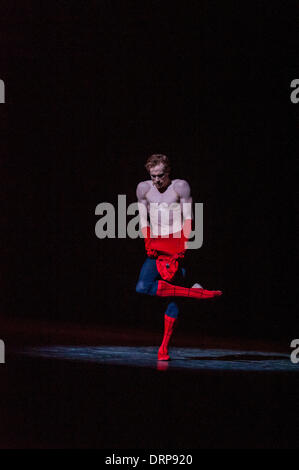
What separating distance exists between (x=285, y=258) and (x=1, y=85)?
137 inches

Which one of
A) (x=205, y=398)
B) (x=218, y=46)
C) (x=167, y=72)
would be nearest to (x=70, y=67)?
Answer: (x=167, y=72)

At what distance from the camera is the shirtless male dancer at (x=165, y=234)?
5785 millimetres

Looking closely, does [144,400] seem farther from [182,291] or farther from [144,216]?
[144,216]

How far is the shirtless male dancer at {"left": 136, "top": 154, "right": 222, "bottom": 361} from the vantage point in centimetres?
579

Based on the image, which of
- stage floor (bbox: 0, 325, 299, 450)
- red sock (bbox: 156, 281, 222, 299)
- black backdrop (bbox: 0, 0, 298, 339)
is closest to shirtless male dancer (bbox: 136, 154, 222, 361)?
red sock (bbox: 156, 281, 222, 299)

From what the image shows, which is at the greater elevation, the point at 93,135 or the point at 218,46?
the point at 218,46

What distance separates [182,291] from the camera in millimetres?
5766

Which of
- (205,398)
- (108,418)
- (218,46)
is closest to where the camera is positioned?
(108,418)

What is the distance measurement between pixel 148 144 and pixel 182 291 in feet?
9.14

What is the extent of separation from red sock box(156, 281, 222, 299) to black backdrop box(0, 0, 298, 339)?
232 cm

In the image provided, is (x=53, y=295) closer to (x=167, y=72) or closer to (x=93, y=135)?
(x=93, y=135)

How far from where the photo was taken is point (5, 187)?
8836 millimetres

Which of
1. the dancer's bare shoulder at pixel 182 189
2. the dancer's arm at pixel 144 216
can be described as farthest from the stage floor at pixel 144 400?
the dancer's bare shoulder at pixel 182 189

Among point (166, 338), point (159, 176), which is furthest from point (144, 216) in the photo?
point (166, 338)
